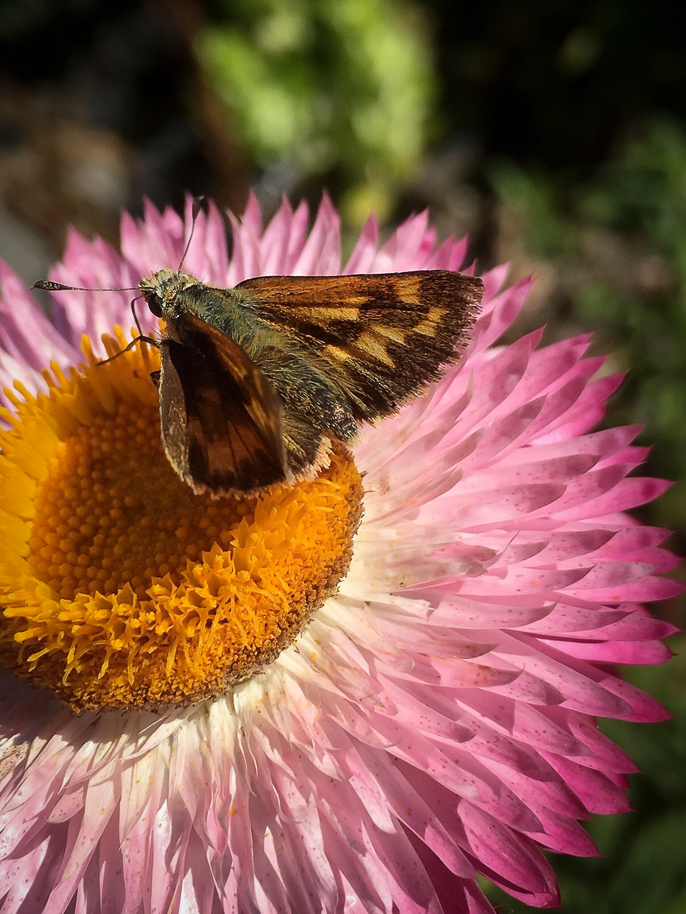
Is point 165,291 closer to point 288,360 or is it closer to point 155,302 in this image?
point 155,302

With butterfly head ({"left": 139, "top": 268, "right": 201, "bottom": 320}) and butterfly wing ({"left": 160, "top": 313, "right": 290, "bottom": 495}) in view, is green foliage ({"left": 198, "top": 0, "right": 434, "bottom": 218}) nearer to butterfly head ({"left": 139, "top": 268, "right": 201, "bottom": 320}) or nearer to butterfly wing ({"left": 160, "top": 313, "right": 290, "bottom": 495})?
butterfly head ({"left": 139, "top": 268, "right": 201, "bottom": 320})

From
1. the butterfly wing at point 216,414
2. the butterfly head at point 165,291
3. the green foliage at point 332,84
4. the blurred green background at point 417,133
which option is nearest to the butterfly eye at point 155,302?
the butterfly head at point 165,291

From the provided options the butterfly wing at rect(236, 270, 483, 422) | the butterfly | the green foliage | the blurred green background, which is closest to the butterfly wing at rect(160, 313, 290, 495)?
the butterfly

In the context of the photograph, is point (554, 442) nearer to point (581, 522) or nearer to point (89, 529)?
point (581, 522)

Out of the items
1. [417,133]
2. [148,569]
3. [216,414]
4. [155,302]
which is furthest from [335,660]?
[417,133]

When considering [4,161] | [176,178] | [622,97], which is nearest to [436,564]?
[622,97]

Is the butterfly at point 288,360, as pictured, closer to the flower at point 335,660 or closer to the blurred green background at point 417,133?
the flower at point 335,660
